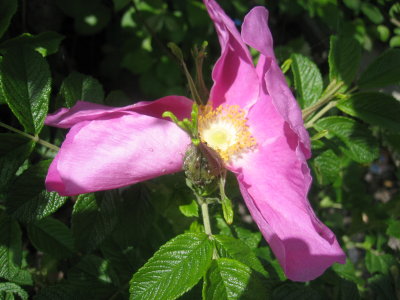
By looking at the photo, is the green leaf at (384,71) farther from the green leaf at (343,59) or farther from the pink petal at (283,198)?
the pink petal at (283,198)

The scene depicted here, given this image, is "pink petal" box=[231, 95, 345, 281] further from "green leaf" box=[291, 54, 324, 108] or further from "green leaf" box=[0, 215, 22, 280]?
"green leaf" box=[0, 215, 22, 280]

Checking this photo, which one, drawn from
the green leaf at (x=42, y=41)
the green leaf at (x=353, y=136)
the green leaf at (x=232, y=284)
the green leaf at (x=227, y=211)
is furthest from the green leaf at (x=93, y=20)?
the green leaf at (x=232, y=284)

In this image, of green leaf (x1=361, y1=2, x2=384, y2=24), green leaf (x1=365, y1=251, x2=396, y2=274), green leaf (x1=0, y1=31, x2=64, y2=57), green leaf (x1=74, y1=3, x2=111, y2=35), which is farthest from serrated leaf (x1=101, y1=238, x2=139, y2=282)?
green leaf (x1=361, y1=2, x2=384, y2=24)

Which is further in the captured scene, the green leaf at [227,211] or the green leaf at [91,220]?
the green leaf at [91,220]

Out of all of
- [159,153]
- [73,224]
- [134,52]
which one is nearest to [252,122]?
[159,153]

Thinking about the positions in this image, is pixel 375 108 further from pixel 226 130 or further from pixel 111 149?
pixel 111 149

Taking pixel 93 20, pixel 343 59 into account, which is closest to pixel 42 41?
pixel 343 59

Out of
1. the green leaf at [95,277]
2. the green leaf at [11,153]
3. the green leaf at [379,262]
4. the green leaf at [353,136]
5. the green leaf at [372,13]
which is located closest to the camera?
the green leaf at [11,153]

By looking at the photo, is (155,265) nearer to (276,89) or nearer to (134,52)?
(276,89)
